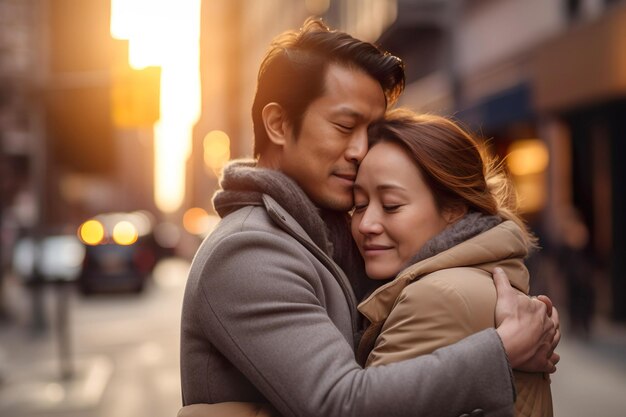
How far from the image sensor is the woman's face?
9.46 feet

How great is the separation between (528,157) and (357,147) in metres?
16.5

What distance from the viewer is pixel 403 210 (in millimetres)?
2883

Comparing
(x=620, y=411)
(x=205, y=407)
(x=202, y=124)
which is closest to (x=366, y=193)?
(x=205, y=407)

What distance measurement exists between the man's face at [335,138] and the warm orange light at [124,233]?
21552 mm

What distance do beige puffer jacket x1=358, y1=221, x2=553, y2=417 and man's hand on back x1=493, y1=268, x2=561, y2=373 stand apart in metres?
0.03

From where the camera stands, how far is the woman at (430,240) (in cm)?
255

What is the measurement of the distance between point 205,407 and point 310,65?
114 cm

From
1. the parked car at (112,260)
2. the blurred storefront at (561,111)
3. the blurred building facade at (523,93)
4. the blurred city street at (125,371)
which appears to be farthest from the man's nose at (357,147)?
the parked car at (112,260)

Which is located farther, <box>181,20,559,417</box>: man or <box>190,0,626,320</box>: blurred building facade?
<box>190,0,626,320</box>: blurred building facade

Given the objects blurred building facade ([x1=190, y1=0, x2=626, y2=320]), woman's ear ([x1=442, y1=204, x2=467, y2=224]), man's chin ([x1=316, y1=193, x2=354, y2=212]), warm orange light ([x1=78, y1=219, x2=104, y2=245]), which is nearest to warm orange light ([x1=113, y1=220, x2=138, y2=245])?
warm orange light ([x1=78, y1=219, x2=104, y2=245])

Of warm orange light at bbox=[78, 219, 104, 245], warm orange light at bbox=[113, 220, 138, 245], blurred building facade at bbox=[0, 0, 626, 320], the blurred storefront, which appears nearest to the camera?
the blurred storefront

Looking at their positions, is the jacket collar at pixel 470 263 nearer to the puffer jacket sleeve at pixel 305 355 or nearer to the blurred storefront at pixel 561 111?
the puffer jacket sleeve at pixel 305 355

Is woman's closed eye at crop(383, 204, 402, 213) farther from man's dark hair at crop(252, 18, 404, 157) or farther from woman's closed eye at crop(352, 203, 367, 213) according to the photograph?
man's dark hair at crop(252, 18, 404, 157)

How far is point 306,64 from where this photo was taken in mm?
3033
